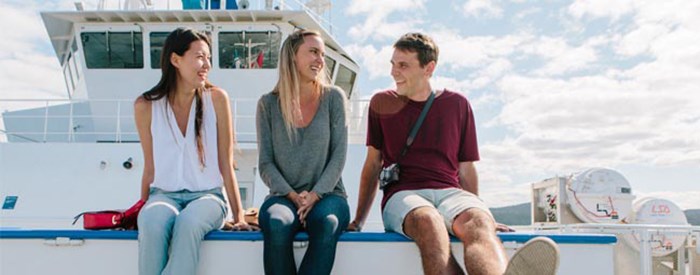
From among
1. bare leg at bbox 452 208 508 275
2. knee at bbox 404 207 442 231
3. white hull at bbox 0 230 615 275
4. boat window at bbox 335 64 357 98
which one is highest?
boat window at bbox 335 64 357 98

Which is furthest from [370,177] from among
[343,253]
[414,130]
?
[343,253]

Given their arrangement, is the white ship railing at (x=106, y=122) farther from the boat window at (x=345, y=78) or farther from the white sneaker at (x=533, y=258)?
the white sneaker at (x=533, y=258)

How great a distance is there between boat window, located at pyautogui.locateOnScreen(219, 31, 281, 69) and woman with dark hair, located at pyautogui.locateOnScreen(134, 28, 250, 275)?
5389 millimetres

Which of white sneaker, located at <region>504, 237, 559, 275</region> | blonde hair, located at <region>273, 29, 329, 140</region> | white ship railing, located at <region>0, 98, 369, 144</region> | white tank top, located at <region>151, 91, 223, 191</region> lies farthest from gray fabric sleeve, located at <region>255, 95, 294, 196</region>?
white ship railing, located at <region>0, 98, 369, 144</region>

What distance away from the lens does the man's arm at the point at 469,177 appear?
312cm

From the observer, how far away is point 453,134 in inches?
119

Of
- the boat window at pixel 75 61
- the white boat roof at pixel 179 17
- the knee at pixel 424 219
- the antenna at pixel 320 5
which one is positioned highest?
the antenna at pixel 320 5

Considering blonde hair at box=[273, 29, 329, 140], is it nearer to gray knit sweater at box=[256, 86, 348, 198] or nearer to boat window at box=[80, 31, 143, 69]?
gray knit sweater at box=[256, 86, 348, 198]

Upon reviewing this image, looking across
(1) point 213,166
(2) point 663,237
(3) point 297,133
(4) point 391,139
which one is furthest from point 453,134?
(2) point 663,237

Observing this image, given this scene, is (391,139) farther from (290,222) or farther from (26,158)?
(26,158)

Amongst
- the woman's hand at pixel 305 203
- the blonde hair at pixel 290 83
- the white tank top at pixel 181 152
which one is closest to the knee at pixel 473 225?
the woman's hand at pixel 305 203

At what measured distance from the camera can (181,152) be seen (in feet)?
9.61

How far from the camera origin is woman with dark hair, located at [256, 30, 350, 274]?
9.02ft

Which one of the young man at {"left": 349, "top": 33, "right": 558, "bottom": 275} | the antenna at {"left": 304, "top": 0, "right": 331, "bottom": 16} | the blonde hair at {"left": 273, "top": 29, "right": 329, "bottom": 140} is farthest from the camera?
the antenna at {"left": 304, "top": 0, "right": 331, "bottom": 16}
